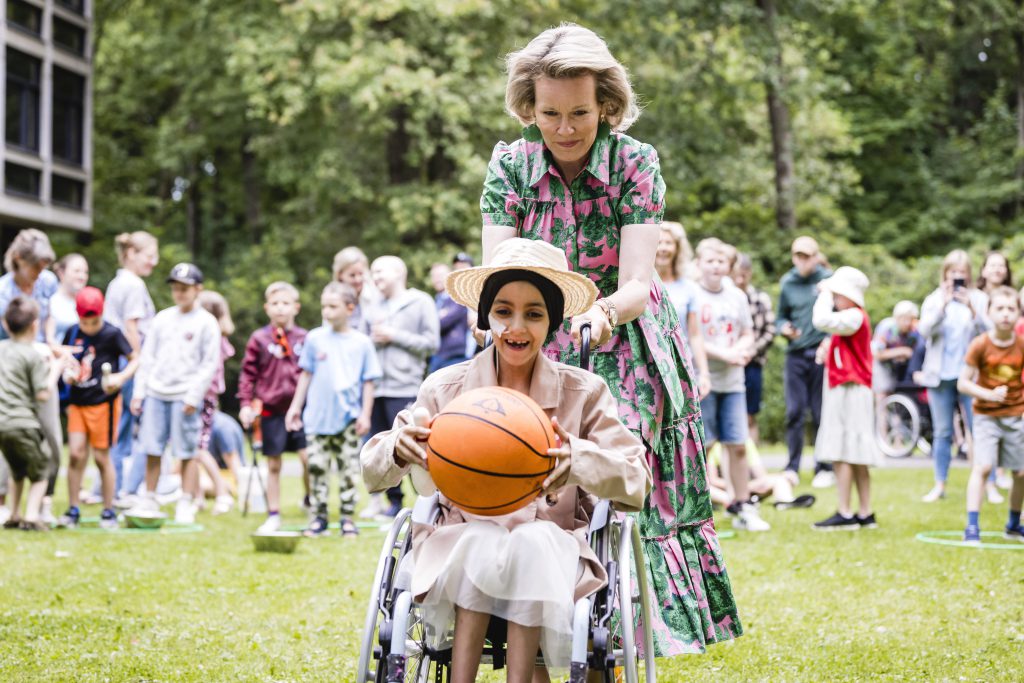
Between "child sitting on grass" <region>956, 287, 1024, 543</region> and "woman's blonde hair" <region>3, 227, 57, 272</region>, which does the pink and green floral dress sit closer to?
"child sitting on grass" <region>956, 287, 1024, 543</region>

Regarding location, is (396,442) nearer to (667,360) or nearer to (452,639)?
(452,639)

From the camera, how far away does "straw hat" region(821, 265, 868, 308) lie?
10297mm

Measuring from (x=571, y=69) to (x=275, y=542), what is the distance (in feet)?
19.2

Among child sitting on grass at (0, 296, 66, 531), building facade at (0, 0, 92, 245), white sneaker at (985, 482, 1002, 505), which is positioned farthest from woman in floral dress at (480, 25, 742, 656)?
building facade at (0, 0, 92, 245)

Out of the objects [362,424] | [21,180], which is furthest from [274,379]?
[21,180]

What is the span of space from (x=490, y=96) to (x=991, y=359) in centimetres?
1676

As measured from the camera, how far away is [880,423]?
19.1 meters

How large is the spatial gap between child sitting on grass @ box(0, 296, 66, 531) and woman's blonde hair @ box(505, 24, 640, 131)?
693cm

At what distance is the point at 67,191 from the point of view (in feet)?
97.9

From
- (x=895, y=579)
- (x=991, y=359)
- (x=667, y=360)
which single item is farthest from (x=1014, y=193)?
(x=667, y=360)

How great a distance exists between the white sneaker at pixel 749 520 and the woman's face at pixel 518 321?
666cm

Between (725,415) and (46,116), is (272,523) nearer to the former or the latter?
(725,415)

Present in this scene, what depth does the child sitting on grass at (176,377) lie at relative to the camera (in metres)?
11.1

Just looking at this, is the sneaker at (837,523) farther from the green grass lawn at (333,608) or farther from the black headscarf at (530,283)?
the black headscarf at (530,283)
